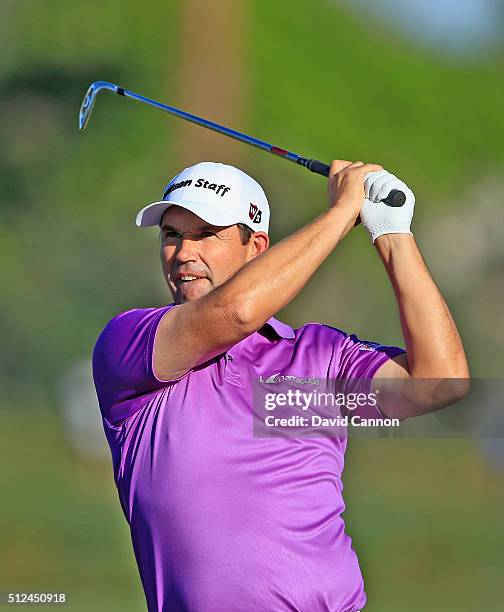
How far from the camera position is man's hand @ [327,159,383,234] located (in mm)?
2172

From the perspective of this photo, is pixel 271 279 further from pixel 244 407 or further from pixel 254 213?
pixel 254 213

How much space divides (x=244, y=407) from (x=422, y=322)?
385 millimetres

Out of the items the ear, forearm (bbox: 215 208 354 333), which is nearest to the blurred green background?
the ear

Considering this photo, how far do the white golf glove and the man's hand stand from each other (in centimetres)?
2

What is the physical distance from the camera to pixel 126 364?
7.18 ft

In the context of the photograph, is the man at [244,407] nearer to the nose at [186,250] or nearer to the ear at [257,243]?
the nose at [186,250]

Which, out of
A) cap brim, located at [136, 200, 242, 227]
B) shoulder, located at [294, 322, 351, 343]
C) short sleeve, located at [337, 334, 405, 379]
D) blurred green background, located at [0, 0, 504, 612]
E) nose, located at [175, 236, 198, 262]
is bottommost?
short sleeve, located at [337, 334, 405, 379]

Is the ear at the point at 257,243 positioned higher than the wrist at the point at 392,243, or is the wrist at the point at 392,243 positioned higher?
the ear at the point at 257,243

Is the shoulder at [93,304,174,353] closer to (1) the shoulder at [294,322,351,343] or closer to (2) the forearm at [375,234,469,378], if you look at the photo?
(1) the shoulder at [294,322,351,343]

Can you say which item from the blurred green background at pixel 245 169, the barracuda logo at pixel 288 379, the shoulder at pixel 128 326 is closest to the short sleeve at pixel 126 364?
the shoulder at pixel 128 326

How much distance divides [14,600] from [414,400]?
13.4 feet

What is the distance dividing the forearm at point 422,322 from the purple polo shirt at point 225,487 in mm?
108

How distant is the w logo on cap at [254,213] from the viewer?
2506mm

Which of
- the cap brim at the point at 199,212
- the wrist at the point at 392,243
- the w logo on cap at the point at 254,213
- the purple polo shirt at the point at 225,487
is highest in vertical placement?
the w logo on cap at the point at 254,213
